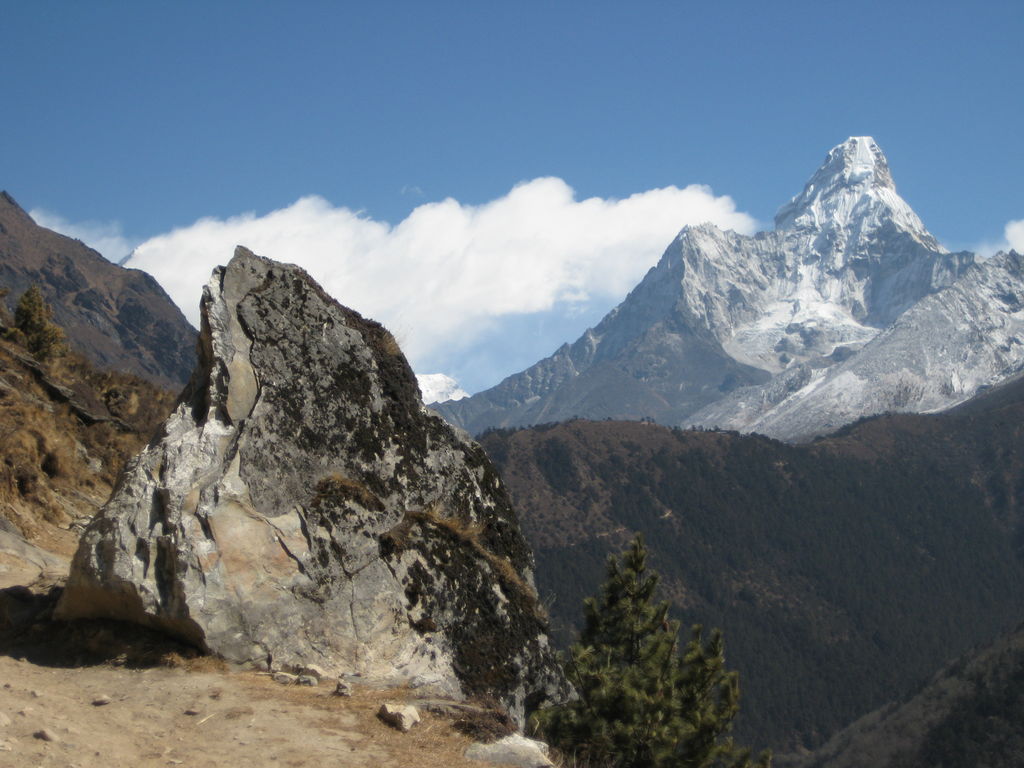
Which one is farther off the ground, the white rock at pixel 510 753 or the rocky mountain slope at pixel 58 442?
the rocky mountain slope at pixel 58 442

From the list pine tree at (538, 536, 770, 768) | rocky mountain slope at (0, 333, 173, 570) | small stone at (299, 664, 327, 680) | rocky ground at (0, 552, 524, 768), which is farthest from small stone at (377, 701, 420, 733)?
rocky mountain slope at (0, 333, 173, 570)

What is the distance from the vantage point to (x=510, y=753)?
12336 millimetres

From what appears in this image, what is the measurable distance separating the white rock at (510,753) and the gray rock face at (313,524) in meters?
2.29

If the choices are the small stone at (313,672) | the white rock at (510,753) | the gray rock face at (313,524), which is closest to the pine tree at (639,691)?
the gray rock face at (313,524)

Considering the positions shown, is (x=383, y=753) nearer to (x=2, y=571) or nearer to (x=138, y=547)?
(x=138, y=547)

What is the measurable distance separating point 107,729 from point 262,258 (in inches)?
314

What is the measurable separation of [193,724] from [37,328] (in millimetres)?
29351

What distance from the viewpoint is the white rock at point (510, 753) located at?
40.0ft

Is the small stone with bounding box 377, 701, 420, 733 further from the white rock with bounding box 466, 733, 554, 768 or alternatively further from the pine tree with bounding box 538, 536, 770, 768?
the pine tree with bounding box 538, 536, 770, 768

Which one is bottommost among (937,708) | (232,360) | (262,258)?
(937,708)

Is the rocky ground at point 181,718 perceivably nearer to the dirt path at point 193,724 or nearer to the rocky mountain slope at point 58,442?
the dirt path at point 193,724

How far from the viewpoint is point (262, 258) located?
16859mm

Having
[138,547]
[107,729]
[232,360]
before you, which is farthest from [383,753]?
[232,360]

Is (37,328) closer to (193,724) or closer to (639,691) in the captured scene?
(639,691)
